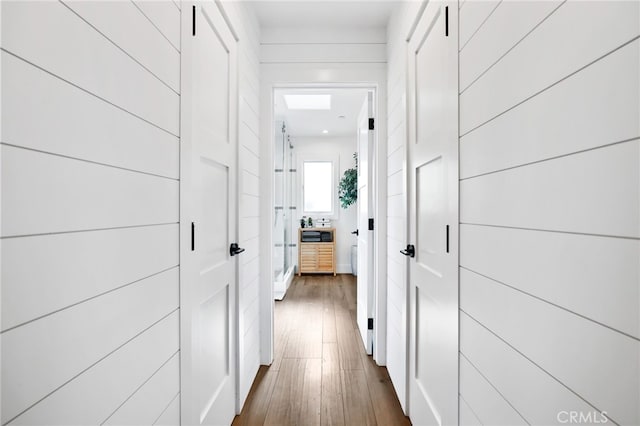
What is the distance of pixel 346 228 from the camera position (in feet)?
20.7

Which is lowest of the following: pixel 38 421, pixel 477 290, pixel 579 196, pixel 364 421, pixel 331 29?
pixel 364 421

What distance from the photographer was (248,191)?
2162mm

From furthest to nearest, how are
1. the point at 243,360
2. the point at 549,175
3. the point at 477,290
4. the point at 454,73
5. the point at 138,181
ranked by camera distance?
the point at 243,360
the point at 454,73
the point at 477,290
the point at 138,181
the point at 549,175

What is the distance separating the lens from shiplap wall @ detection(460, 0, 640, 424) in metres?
0.53

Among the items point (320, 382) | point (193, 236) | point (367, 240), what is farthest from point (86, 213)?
point (367, 240)

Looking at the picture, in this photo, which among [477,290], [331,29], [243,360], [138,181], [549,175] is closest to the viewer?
[549,175]

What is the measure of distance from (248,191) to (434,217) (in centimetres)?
119

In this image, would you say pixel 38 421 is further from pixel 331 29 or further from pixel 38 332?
pixel 331 29

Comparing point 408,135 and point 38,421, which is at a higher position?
point 408,135

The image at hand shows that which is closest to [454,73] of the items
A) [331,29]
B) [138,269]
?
[138,269]

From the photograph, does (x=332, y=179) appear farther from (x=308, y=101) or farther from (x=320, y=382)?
(x=320, y=382)

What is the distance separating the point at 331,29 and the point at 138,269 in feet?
7.55

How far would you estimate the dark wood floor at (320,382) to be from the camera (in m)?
1.89

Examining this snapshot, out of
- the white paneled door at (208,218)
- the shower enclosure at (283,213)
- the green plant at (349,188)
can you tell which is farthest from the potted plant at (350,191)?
the white paneled door at (208,218)
